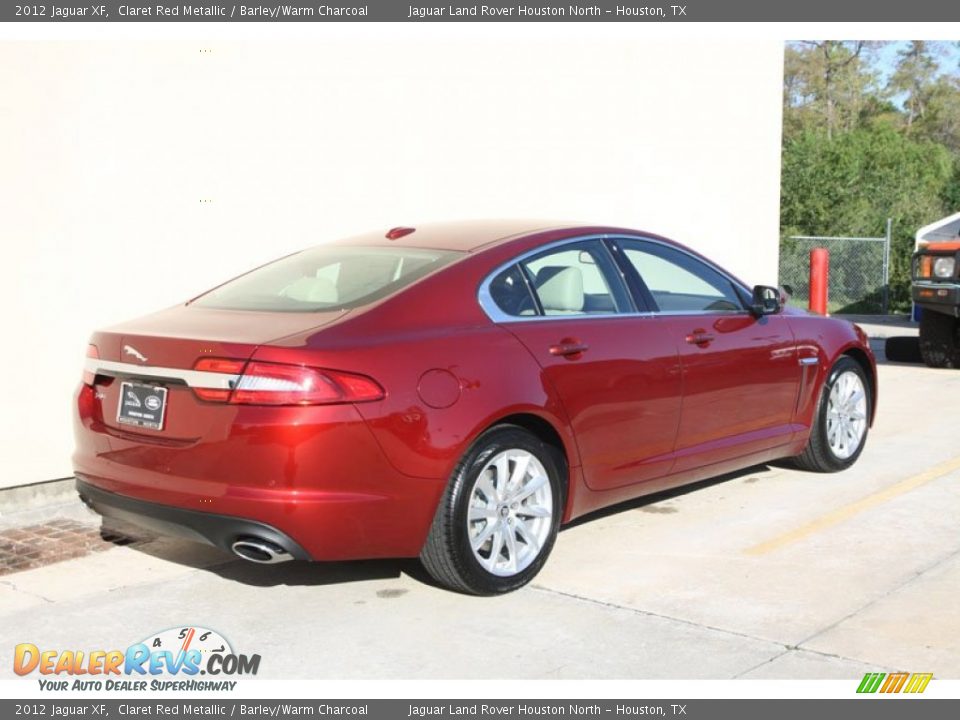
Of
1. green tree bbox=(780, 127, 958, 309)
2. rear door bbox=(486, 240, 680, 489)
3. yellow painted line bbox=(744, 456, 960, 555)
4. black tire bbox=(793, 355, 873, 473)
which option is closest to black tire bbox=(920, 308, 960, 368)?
yellow painted line bbox=(744, 456, 960, 555)

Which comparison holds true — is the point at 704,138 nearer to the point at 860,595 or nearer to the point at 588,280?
the point at 588,280

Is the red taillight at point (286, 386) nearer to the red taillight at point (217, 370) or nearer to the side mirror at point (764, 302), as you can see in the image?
the red taillight at point (217, 370)

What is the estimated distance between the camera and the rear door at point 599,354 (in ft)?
17.0

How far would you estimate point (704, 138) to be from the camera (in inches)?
439

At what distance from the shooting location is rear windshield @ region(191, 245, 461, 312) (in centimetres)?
496

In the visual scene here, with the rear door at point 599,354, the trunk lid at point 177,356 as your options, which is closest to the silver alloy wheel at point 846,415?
the rear door at point 599,354

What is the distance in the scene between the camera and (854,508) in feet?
20.8

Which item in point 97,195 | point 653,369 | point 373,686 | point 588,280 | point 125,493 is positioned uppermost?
point 97,195

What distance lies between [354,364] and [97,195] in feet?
9.44

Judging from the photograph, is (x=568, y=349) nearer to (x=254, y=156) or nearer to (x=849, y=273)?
(x=254, y=156)

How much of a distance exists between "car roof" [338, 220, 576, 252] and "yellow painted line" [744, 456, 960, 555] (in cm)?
176

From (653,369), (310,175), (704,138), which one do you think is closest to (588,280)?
(653,369)

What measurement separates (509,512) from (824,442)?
2765mm

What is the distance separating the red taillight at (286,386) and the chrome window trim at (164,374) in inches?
0.8
